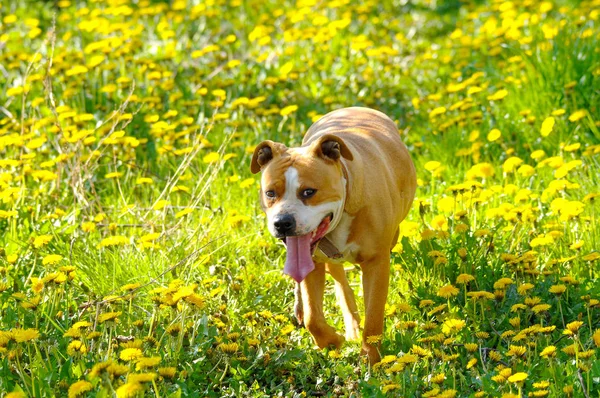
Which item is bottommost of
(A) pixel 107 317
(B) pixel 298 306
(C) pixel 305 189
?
(B) pixel 298 306

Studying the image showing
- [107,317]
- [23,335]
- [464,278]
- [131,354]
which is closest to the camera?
[131,354]

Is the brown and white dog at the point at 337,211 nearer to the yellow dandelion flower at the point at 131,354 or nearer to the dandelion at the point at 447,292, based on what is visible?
the dandelion at the point at 447,292

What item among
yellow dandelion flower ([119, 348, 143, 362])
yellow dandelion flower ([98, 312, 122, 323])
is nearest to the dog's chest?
yellow dandelion flower ([98, 312, 122, 323])

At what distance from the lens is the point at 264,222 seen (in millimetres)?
5766

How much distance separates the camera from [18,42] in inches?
372

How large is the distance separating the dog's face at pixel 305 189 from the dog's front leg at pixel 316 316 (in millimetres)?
409

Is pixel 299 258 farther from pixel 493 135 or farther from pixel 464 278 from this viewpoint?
pixel 493 135

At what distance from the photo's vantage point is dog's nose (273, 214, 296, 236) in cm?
408

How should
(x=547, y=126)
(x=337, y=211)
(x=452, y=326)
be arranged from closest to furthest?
(x=452, y=326) → (x=337, y=211) → (x=547, y=126)

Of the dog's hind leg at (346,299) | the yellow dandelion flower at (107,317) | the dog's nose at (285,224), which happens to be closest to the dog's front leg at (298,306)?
the dog's hind leg at (346,299)

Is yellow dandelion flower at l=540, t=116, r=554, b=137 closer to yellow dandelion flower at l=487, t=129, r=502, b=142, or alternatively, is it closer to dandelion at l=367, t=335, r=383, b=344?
yellow dandelion flower at l=487, t=129, r=502, b=142

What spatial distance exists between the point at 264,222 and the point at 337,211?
1.53m

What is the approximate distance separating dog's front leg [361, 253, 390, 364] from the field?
8 centimetres

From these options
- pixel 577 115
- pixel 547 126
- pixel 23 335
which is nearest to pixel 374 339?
pixel 23 335
